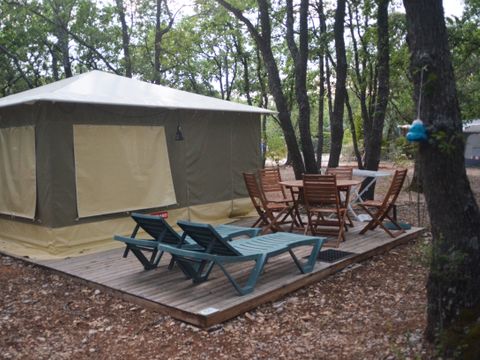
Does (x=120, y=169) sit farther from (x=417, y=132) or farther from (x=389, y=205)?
(x=417, y=132)

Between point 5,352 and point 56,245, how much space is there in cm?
265

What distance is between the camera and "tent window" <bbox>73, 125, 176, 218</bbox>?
631 cm

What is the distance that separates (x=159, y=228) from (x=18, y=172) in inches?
115

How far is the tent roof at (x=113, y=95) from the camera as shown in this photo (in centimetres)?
592

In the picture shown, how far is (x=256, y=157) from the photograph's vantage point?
345 inches

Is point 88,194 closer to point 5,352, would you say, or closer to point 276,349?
point 5,352

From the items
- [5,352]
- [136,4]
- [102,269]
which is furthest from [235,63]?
[5,352]

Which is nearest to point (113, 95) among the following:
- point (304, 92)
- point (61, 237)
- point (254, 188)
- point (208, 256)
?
point (61, 237)

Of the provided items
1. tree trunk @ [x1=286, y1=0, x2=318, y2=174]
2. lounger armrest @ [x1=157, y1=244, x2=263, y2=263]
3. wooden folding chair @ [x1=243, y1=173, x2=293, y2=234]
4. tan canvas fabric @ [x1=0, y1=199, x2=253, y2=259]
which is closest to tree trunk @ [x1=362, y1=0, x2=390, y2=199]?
tree trunk @ [x1=286, y1=0, x2=318, y2=174]

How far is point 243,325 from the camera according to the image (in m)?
3.87

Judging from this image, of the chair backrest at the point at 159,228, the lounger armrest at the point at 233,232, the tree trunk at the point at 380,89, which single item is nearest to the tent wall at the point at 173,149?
the chair backrest at the point at 159,228

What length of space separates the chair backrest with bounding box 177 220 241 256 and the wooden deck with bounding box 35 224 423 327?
410 mm

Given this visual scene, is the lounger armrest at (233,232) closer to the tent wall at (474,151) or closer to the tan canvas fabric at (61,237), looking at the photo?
the tan canvas fabric at (61,237)

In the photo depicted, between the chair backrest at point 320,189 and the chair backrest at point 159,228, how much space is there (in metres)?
1.93
